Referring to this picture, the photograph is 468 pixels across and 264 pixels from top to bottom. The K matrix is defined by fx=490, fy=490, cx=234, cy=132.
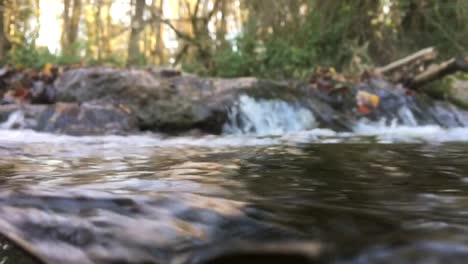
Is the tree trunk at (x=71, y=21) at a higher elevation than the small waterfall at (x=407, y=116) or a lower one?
higher

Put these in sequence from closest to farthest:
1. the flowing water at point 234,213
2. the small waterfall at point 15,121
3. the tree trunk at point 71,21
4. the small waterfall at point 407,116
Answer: the flowing water at point 234,213, the small waterfall at point 15,121, the small waterfall at point 407,116, the tree trunk at point 71,21

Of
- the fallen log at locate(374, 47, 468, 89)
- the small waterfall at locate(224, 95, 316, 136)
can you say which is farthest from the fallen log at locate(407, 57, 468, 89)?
the small waterfall at locate(224, 95, 316, 136)

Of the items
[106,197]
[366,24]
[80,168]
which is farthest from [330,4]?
[106,197]

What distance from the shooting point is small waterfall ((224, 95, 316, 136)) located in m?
7.23

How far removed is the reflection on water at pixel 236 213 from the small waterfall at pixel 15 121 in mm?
4063

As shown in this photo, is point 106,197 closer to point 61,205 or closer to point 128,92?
point 61,205

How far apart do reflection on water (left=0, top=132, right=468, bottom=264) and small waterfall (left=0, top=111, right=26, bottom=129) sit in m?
4.06

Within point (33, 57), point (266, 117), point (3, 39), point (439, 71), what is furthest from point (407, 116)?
point (3, 39)

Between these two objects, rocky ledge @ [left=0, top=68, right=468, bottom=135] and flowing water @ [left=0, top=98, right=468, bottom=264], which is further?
rocky ledge @ [left=0, top=68, right=468, bottom=135]

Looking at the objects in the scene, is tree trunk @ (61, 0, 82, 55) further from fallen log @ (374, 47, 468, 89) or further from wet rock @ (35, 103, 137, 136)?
wet rock @ (35, 103, 137, 136)

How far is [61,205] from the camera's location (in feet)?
5.38

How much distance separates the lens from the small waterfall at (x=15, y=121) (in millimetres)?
6414

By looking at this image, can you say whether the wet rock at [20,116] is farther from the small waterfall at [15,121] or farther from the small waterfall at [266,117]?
the small waterfall at [266,117]

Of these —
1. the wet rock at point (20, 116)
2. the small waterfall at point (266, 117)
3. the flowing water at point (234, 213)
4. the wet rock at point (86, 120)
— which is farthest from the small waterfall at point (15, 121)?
the flowing water at point (234, 213)
